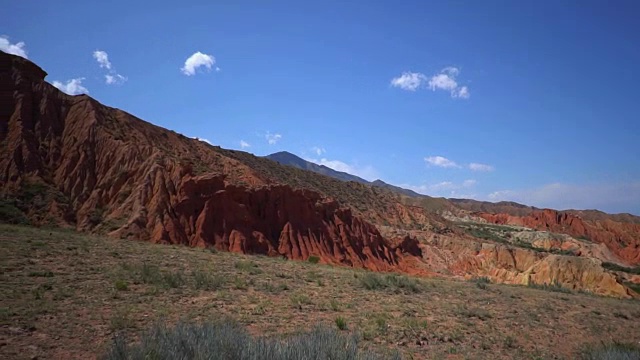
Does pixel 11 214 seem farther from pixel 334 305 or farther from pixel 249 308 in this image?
pixel 334 305

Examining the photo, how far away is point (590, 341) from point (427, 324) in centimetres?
491

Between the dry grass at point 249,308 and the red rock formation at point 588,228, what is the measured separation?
10170 cm

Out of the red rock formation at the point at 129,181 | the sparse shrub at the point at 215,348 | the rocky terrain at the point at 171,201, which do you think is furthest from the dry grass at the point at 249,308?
the red rock formation at the point at 129,181

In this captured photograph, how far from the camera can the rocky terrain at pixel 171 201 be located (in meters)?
31.7

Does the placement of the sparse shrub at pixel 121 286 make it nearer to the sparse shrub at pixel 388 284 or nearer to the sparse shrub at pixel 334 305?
the sparse shrub at pixel 334 305

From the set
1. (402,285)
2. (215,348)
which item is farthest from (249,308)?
(402,285)

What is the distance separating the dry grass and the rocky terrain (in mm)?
14555

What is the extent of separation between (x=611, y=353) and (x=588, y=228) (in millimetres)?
127670

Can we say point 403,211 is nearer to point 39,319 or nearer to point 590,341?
point 590,341

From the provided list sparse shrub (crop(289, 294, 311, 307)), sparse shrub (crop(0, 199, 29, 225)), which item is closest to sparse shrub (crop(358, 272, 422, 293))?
sparse shrub (crop(289, 294, 311, 307))

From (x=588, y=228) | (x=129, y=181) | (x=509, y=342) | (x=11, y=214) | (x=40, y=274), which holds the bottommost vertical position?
(x=509, y=342)

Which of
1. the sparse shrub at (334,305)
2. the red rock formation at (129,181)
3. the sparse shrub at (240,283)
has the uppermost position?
the red rock formation at (129,181)

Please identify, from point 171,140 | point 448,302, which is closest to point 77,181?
point 171,140

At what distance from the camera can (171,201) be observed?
35.7 m
